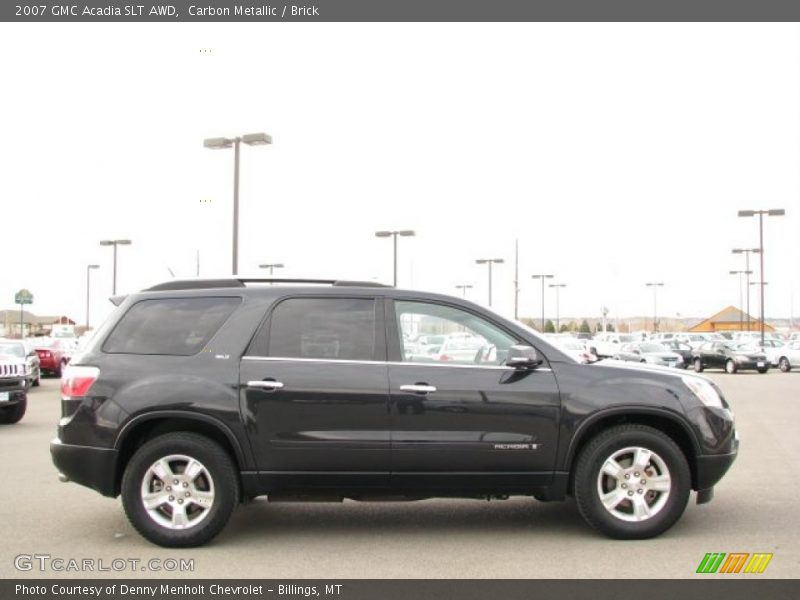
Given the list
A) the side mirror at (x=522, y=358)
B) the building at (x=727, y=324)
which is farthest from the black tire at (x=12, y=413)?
the building at (x=727, y=324)

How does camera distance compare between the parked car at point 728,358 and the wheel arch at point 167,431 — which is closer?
the wheel arch at point 167,431

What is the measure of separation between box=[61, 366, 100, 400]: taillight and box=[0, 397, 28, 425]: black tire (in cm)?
937

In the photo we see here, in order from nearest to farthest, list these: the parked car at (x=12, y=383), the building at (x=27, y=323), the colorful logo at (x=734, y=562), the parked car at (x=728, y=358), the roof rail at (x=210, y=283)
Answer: the colorful logo at (x=734, y=562) < the roof rail at (x=210, y=283) < the parked car at (x=12, y=383) < the parked car at (x=728, y=358) < the building at (x=27, y=323)

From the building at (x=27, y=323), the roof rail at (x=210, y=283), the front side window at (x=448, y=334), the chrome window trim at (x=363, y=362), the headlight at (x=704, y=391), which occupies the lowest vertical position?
the building at (x=27, y=323)

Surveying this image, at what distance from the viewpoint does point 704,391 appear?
6379 millimetres

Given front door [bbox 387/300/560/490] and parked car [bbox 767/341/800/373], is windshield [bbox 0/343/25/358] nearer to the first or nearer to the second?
front door [bbox 387/300/560/490]

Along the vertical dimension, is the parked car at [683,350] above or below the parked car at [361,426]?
below

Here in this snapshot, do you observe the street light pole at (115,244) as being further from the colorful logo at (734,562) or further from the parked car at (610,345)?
the colorful logo at (734,562)

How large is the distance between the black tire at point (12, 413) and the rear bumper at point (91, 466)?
369 inches

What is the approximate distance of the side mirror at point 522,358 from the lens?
239 inches

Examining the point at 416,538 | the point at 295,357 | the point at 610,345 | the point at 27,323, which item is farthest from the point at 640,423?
the point at 27,323
